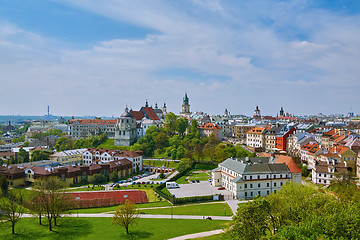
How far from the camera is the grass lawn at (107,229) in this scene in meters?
35.4

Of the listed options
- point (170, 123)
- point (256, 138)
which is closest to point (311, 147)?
point (256, 138)

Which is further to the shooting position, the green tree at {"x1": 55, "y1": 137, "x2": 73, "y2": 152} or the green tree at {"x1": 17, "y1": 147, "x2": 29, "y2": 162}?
the green tree at {"x1": 55, "y1": 137, "x2": 73, "y2": 152}

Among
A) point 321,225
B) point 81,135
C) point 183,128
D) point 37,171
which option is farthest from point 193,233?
point 81,135

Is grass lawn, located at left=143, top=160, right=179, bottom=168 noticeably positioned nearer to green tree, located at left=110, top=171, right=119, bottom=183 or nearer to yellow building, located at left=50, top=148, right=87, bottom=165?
green tree, located at left=110, top=171, right=119, bottom=183

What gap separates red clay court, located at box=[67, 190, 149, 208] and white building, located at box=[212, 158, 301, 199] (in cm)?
1699

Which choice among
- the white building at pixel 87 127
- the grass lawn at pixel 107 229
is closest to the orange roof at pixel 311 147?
the grass lawn at pixel 107 229

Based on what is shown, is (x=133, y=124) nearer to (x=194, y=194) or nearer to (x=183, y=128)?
(x=183, y=128)

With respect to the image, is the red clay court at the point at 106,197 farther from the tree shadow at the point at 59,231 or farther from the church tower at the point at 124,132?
the church tower at the point at 124,132

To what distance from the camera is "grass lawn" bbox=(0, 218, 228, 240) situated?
35406 millimetres

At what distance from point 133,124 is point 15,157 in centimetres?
4305

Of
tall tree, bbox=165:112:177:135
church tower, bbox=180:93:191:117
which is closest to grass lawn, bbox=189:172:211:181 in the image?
tall tree, bbox=165:112:177:135

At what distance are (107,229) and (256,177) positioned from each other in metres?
29.2

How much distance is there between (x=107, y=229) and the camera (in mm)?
37500

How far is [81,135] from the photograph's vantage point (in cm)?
13038
